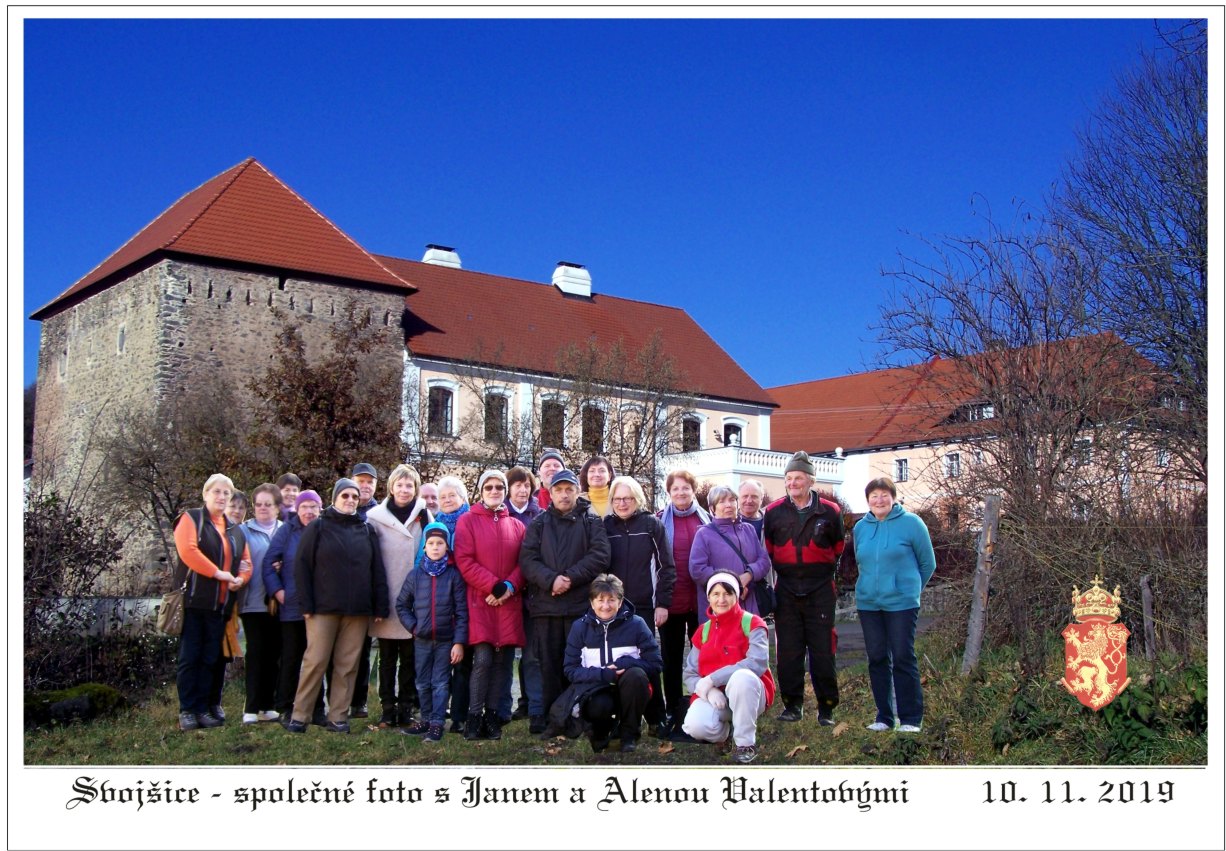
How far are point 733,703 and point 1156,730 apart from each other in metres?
2.33

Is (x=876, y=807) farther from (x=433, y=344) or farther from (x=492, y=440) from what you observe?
(x=433, y=344)

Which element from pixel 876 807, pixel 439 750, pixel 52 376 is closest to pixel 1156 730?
pixel 876 807

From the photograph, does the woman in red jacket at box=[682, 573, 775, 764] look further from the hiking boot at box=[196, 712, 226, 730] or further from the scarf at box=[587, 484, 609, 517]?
the hiking boot at box=[196, 712, 226, 730]

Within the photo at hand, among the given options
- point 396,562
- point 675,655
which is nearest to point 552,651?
point 675,655

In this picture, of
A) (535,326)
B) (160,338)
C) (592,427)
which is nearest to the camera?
(592,427)

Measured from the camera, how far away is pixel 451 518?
781 centimetres

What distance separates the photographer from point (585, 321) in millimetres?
37031

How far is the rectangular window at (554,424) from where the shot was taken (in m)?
→ 25.3

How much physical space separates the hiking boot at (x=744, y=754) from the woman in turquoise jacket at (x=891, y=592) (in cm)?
110

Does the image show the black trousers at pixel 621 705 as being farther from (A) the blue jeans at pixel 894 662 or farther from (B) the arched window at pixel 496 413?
(B) the arched window at pixel 496 413

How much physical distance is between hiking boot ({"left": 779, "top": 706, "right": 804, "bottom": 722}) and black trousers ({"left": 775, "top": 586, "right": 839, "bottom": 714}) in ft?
0.29

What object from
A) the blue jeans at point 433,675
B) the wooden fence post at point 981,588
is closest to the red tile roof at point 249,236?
the blue jeans at point 433,675

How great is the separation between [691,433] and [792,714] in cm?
2810

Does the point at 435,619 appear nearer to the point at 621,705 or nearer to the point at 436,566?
the point at 436,566
